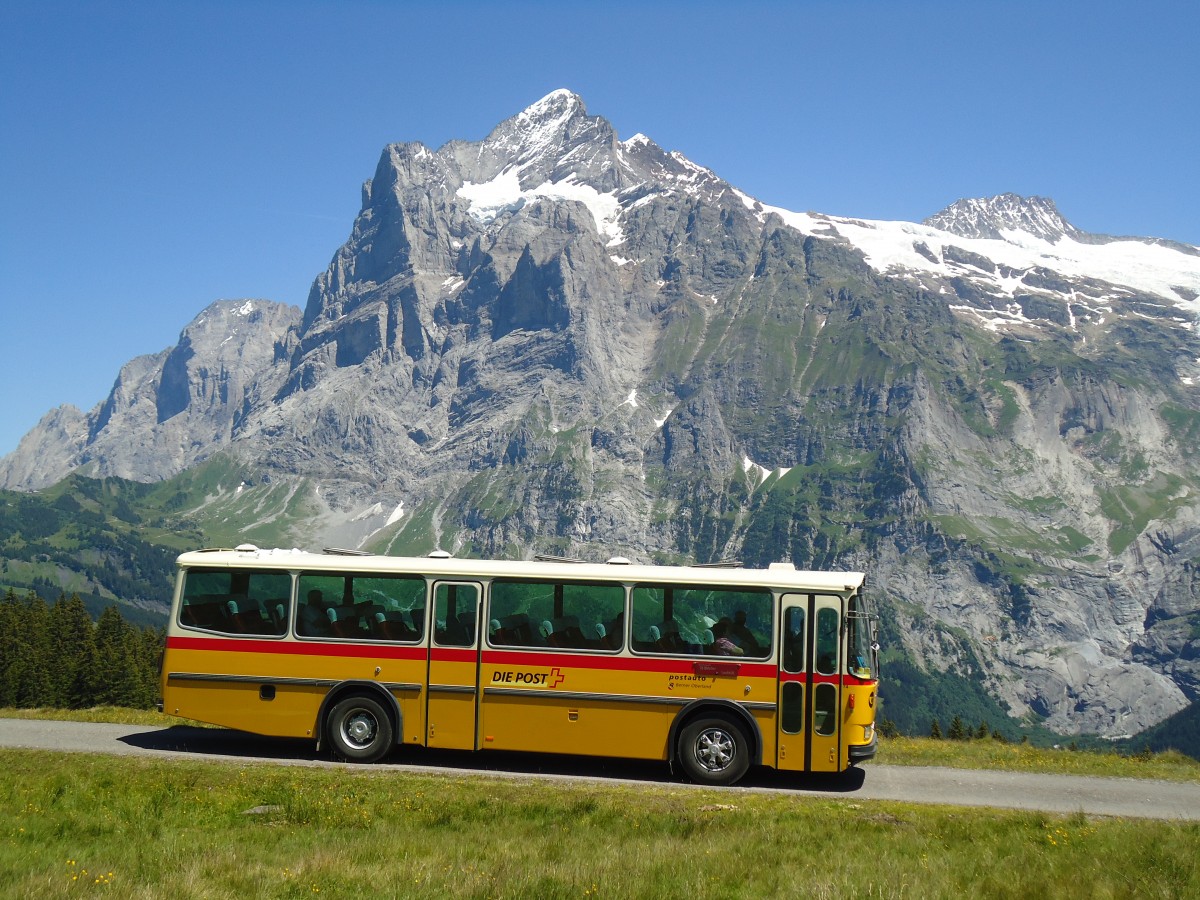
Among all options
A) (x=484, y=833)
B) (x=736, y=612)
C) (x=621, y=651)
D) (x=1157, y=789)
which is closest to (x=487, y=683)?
(x=621, y=651)

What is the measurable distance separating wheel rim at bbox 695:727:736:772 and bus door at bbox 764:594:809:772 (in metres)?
1.13

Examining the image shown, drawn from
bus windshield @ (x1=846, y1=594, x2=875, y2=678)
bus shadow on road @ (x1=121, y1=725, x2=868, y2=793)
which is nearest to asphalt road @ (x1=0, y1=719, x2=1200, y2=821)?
bus shadow on road @ (x1=121, y1=725, x2=868, y2=793)

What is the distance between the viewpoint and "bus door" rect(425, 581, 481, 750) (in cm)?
2541

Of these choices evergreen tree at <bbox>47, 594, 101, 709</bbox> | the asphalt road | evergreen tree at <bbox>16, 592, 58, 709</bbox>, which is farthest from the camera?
evergreen tree at <bbox>47, 594, 101, 709</bbox>

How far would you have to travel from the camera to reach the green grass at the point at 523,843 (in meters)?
13.3

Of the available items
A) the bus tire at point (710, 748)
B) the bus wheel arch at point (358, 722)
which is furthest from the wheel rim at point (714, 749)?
the bus wheel arch at point (358, 722)

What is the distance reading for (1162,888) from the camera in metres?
13.6

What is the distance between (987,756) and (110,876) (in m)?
25.2

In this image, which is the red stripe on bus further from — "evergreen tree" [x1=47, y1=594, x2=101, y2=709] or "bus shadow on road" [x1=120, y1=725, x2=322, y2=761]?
"evergreen tree" [x1=47, y1=594, x2=101, y2=709]

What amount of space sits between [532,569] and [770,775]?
7.80m

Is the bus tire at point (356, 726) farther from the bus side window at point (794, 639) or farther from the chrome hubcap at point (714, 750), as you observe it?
the bus side window at point (794, 639)

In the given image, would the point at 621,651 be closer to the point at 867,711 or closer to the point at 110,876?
the point at 867,711

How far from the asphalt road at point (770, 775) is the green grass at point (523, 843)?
2348 millimetres

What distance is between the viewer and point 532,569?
83.5 feet
